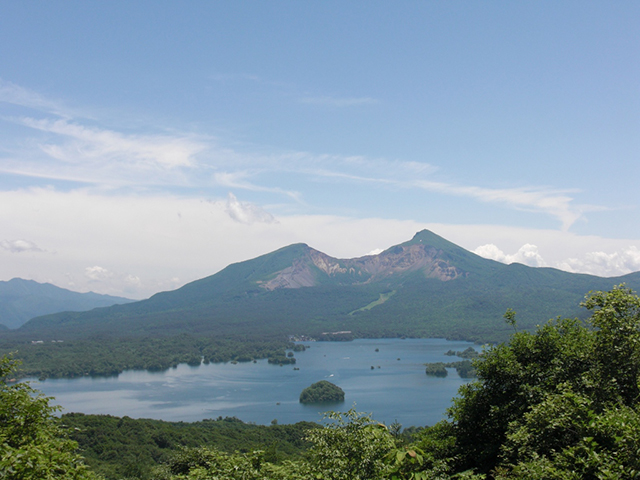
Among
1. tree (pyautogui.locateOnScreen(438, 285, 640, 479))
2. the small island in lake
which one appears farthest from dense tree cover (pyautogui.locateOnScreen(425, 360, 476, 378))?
tree (pyautogui.locateOnScreen(438, 285, 640, 479))

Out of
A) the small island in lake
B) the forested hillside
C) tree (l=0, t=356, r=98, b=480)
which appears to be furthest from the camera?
the forested hillside

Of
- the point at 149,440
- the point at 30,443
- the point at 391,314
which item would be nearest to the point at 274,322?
the point at 391,314

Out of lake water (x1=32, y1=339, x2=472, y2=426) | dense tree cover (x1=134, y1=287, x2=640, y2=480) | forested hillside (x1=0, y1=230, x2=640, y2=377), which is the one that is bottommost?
lake water (x1=32, y1=339, x2=472, y2=426)

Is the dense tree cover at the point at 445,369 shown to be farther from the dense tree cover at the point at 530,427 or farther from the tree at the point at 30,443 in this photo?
the tree at the point at 30,443

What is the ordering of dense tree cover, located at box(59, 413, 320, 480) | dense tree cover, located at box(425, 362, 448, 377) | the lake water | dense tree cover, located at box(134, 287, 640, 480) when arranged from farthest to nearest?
dense tree cover, located at box(425, 362, 448, 377)
the lake water
dense tree cover, located at box(59, 413, 320, 480)
dense tree cover, located at box(134, 287, 640, 480)

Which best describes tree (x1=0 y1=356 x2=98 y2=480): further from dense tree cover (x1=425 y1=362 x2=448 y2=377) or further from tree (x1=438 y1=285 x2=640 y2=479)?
dense tree cover (x1=425 y1=362 x2=448 y2=377)
